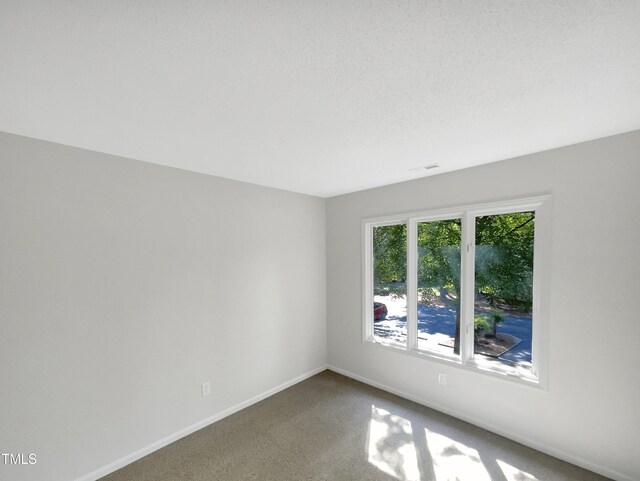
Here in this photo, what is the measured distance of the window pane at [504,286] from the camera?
2.43 meters

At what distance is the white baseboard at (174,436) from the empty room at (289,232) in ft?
0.06

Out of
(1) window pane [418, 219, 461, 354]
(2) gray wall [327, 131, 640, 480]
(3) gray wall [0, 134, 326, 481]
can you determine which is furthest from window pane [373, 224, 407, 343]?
(3) gray wall [0, 134, 326, 481]

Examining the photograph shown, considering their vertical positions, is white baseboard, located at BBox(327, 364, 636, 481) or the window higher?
the window

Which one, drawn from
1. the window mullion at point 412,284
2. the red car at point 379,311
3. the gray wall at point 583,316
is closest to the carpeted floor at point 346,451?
the gray wall at point 583,316

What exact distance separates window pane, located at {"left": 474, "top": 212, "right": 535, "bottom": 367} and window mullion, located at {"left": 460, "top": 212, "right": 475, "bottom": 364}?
0.05 metres

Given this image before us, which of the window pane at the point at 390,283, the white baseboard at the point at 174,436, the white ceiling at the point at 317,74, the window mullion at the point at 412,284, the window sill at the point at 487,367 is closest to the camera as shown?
the white ceiling at the point at 317,74

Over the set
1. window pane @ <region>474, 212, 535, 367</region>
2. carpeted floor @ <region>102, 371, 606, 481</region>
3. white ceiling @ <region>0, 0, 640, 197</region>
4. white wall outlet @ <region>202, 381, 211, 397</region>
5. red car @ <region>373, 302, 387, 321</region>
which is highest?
white ceiling @ <region>0, 0, 640, 197</region>

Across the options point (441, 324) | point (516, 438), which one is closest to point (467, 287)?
point (441, 324)

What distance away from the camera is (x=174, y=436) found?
2.41 metres

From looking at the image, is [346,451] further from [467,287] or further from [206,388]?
[467,287]

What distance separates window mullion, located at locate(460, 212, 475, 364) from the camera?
8.89 feet

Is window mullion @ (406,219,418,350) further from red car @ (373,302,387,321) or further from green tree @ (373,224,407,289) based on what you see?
red car @ (373,302,387,321)

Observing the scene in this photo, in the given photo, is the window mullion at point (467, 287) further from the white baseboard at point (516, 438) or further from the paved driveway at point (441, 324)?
the white baseboard at point (516, 438)

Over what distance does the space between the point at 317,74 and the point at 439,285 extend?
251cm
